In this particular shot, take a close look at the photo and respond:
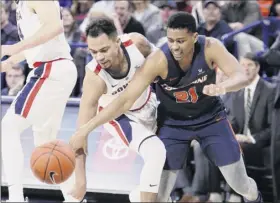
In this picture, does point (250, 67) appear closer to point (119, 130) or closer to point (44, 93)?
point (119, 130)

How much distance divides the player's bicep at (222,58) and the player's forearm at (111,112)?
0.59 metres

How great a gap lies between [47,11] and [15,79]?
135 cm

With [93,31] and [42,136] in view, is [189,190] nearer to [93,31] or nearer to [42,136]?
[42,136]

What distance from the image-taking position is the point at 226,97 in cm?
596

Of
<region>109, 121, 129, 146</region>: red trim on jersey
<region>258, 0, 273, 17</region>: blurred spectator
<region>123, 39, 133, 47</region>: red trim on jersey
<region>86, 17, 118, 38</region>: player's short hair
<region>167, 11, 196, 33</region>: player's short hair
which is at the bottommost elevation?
<region>109, 121, 129, 146</region>: red trim on jersey

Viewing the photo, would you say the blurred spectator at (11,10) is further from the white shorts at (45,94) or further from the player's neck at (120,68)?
the player's neck at (120,68)

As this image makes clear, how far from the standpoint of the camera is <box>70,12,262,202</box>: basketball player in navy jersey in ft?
15.2

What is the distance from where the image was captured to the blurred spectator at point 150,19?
675 centimetres

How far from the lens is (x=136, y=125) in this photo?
4.84m

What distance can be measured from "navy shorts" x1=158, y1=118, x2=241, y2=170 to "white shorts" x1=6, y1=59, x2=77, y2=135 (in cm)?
70

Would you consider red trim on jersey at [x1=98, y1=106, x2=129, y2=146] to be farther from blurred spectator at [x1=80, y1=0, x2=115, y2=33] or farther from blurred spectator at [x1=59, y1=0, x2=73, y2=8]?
blurred spectator at [x1=59, y1=0, x2=73, y2=8]

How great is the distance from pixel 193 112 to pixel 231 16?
252cm

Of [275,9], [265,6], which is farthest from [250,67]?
[265,6]

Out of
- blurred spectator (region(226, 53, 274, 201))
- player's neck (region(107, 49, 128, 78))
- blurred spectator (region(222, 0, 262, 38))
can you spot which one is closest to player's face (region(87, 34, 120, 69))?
player's neck (region(107, 49, 128, 78))
